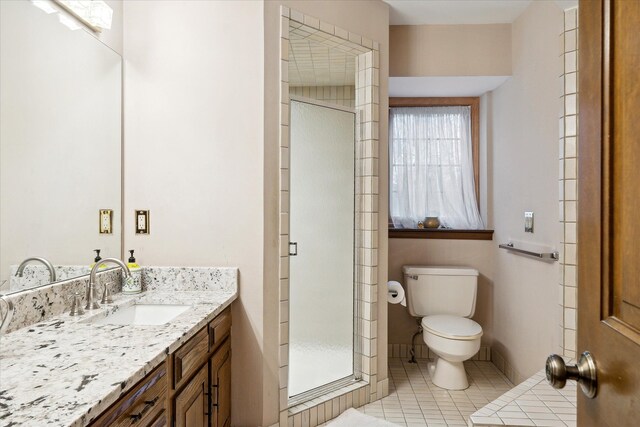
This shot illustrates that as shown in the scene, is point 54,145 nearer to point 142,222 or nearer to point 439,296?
point 142,222

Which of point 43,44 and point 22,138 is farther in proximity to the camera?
point 43,44

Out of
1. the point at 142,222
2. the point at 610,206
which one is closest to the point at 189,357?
the point at 142,222

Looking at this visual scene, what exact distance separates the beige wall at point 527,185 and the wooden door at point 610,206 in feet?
5.47

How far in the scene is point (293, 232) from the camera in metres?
2.25

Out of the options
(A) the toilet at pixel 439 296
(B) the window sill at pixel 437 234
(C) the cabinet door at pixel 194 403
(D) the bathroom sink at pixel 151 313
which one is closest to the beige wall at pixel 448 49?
(B) the window sill at pixel 437 234

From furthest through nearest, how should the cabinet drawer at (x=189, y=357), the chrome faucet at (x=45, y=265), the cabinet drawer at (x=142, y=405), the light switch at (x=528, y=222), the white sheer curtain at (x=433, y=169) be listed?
the white sheer curtain at (x=433, y=169) → the light switch at (x=528, y=222) → the chrome faucet at (x=45, y=265) → the cabinet drawer at (x=189, y=357) → the cabinet drawer at (x=142, y=405)

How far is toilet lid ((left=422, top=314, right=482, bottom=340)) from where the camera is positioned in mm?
2484

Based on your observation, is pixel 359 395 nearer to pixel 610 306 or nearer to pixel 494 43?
pixel 610 306

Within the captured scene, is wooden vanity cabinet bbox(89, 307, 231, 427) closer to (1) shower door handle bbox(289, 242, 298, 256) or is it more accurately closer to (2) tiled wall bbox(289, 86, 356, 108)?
(1) shower door handle bbox(289, 242, 298, 256)

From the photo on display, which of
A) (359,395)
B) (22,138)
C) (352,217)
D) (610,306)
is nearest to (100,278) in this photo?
(22,138)

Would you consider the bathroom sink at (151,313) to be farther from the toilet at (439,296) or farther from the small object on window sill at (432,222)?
the small object on window sill at (432,222)

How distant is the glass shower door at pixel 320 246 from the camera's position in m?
2.25

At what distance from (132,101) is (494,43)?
248 centimetres

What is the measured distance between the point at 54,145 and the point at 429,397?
8.33 feet
